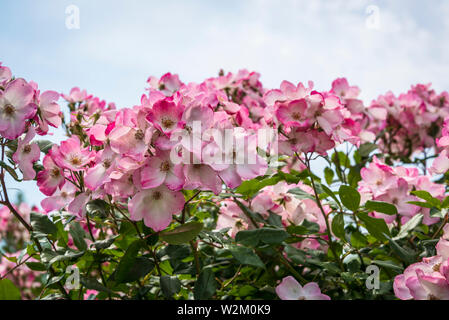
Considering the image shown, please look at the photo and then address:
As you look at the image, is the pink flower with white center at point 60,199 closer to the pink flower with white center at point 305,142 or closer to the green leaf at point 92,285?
the green leaf at point 92,285

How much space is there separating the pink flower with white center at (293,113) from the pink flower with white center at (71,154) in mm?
462

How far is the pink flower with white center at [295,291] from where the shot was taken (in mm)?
1009

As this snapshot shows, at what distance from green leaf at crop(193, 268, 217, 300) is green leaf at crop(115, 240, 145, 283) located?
164 mm

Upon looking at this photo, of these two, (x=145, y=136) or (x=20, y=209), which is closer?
(x=145, y=136)

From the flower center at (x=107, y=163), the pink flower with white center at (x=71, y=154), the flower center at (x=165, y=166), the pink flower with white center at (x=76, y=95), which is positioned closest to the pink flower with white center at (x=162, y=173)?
the flower center at (x=165, y=166)

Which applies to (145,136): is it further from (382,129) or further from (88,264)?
(382,129)

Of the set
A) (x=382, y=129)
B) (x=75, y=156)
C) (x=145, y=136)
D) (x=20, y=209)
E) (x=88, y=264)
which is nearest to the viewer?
(x=145, y=136)


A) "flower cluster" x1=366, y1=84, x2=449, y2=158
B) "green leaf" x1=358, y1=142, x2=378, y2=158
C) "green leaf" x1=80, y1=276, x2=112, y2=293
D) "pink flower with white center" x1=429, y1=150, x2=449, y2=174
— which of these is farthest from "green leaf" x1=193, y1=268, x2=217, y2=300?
"flower cluster" x1=366, y1=84, x2=449, y2=158

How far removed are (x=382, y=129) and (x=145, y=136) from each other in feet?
5.75

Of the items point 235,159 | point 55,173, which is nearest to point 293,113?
point 235,159

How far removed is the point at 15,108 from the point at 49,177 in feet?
0.59
